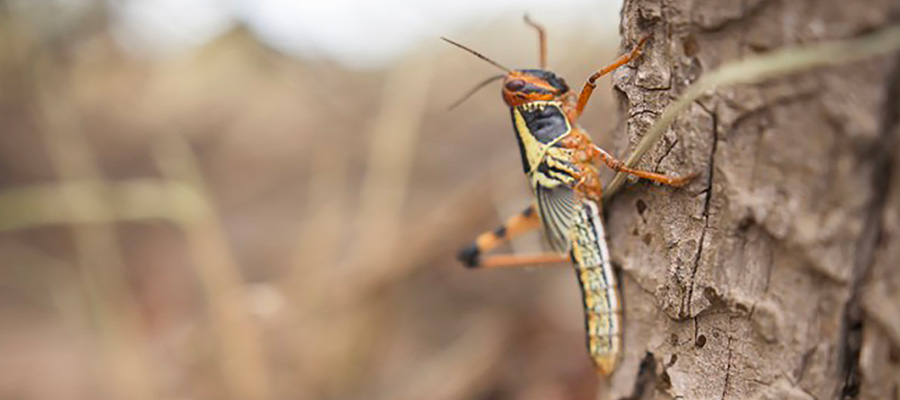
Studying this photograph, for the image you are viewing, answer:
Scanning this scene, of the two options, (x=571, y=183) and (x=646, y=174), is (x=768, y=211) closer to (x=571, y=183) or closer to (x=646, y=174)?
(x=646, y=174)

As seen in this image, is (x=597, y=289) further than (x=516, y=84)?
No

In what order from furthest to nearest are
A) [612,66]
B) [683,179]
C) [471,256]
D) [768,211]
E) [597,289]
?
[471,256] < [597,289] < [612,66] < [683,179] < [768,211]

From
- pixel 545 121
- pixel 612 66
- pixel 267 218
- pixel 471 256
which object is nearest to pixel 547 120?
pixel 545 121

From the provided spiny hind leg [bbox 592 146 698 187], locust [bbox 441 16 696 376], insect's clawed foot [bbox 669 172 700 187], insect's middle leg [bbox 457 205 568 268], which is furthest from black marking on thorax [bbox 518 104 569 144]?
insect's clawed foot [bbox 669 172 700 187]

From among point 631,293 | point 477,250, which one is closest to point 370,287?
point 477,250

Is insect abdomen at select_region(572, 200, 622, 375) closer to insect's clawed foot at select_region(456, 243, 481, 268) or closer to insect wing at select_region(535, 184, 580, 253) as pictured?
insect wing at select_region(535, 184, 580, 253)

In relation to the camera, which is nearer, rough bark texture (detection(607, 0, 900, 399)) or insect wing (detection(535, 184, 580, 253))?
rough bark texture (detection(607, 0, 900, 399))

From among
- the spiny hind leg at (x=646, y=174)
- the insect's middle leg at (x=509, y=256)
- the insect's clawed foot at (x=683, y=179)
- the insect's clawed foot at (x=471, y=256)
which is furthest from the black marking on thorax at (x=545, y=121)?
the insect's clawed foot at (x=471, y=256)
